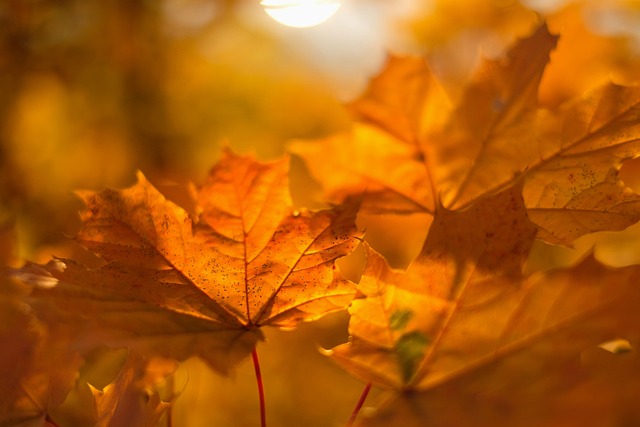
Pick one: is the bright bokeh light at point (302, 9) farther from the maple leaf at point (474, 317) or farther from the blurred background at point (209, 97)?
the maple leaf at point (474, 317)

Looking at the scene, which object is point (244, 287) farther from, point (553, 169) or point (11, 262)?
point (11, 262)

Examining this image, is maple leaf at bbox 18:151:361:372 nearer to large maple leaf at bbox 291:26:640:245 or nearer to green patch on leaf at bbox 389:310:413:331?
green patch on leaf at bbox 389:310:413:331

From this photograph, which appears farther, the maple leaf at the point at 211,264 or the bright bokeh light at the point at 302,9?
the bright bokeh light at the point at 302,9

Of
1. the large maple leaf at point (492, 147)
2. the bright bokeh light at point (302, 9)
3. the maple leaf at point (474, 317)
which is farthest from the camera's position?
the bright bokeh light at point (302, 9)

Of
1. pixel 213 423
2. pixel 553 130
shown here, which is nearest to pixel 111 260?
pixel 553 130

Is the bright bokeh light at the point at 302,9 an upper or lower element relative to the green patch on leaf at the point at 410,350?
upper

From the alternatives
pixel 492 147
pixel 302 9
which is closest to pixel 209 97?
pixel 302 9

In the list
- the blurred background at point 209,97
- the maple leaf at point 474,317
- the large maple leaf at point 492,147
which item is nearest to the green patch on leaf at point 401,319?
the maple leaf at point 474,317
